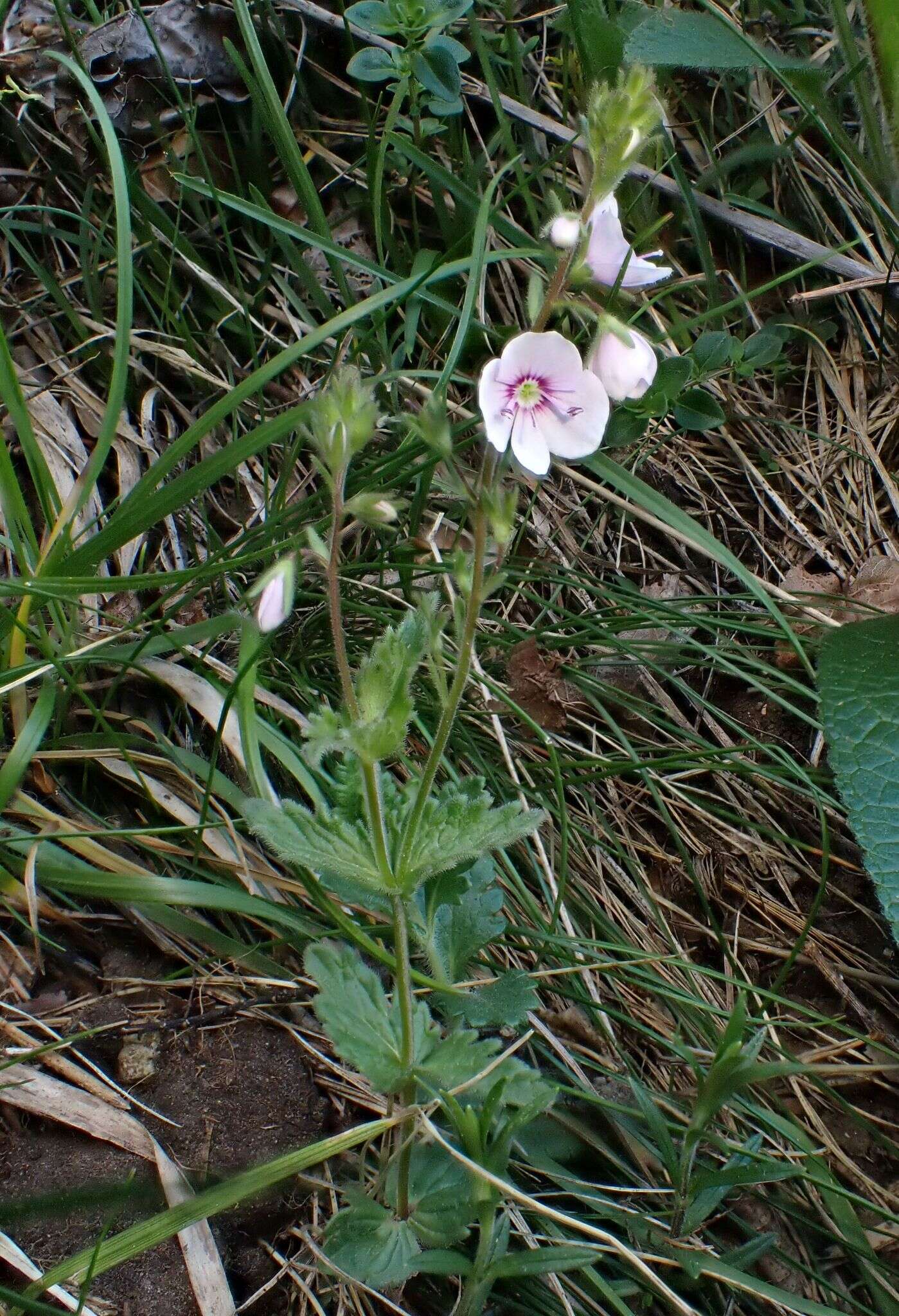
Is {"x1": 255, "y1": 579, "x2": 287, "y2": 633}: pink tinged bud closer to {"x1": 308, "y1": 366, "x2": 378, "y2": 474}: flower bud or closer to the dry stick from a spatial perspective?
{"x1": 308, "y1": 366, "x2": 378, "y2": 474}: flower bud

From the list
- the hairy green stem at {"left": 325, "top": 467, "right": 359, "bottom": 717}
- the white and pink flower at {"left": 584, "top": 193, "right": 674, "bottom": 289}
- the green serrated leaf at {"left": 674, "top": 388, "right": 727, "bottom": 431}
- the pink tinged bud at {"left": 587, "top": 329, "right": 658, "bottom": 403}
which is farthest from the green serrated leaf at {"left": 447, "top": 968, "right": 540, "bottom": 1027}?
the green serrated leaf at {"left": 674, "top": 388, "right": 727, "bottom": 431}

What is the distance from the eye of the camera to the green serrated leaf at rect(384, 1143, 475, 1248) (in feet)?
4.91

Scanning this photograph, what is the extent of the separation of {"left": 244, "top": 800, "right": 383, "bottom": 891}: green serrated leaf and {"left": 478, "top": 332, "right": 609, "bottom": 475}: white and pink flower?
0.64 m

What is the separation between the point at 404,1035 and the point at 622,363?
1056mm

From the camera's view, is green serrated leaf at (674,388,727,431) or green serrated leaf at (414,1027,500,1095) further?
green serrated leaf at (674,388,727,431)

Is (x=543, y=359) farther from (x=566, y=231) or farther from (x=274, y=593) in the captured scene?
(x=274, y=593)

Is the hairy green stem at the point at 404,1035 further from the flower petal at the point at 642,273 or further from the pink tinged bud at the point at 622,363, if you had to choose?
the flower petal at the point at 642,273

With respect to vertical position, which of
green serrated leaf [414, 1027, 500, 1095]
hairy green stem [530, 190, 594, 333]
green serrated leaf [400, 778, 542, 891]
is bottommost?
green serrated leaf [414, 1027, 500, 1095]

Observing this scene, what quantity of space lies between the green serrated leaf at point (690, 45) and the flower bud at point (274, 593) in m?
1.78

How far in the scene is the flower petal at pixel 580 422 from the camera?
1.50 metres

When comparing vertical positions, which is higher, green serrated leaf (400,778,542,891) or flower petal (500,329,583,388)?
flower petal (500,329,583,388)

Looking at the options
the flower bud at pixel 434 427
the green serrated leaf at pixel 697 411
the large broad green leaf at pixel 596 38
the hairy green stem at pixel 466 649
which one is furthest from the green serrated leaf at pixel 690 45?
the hairy green stem at pixel 466 649

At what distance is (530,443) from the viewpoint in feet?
4.83

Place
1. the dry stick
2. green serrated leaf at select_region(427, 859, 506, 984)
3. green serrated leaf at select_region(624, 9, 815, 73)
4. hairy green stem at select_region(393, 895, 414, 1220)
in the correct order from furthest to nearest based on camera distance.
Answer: the dry stick
green serrated leaf at select_region(624, 9, 815, 73)
green serrated leaf at select_region(427, 859, 506, 984)
hairy green stem at select_region(393, 895, 414, 1220)
